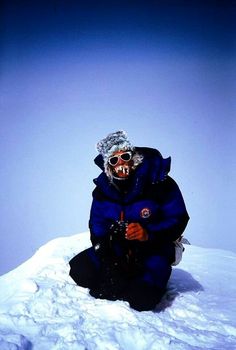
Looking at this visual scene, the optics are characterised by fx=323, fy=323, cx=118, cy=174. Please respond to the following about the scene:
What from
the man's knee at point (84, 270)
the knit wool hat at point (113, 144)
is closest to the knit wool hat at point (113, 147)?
the knit wool hat at point (113, 144)

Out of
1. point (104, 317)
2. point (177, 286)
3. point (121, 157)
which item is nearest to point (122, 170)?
point (121, 157)

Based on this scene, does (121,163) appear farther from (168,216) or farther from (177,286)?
(177,286)

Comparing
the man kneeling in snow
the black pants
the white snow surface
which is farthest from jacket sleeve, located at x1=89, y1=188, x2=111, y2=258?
the white snow surface

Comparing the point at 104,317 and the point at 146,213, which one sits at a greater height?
the point at 146,213

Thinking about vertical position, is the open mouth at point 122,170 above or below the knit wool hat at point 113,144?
below

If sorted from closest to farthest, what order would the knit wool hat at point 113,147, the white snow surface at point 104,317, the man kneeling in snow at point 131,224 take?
the white snow surface at point 104,317, the man kneeling in snow at point 131,224, the knit wool hat at point 113,147

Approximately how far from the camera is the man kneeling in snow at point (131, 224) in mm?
3088

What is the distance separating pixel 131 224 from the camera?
3.00 m

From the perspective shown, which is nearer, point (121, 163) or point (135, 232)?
point (135, 232)

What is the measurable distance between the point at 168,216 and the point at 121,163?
2.32ft

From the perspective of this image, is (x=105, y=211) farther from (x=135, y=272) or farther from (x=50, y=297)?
(x=50, y=297)

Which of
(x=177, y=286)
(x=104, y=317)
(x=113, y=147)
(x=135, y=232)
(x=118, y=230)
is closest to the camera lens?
(x=104, y=317)

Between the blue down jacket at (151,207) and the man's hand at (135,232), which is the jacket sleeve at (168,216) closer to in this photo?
the blue down jacket at (151,207)

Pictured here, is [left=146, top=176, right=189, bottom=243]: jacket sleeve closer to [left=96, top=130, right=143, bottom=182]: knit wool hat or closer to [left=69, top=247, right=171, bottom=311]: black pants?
[left=69, top=247, right=171, bottom=311]: black pants
